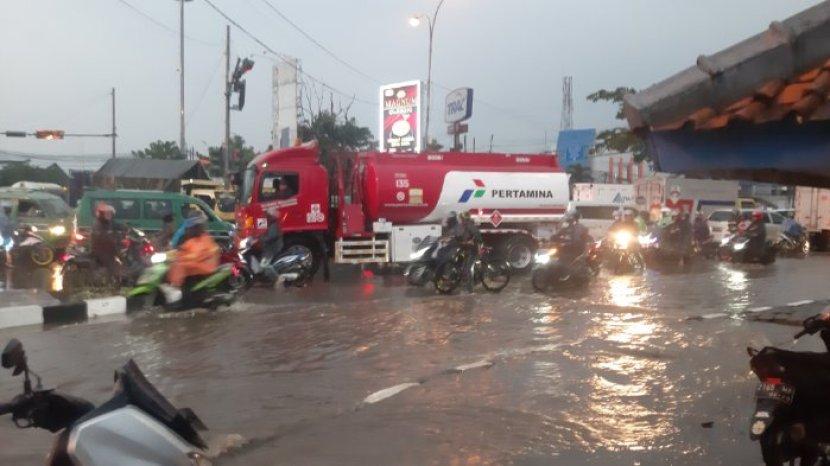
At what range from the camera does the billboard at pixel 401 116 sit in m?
32.9

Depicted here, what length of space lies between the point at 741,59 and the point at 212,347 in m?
6.98

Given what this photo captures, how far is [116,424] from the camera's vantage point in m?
2.95

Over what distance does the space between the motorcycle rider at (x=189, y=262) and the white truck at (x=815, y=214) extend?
24279 millimetres

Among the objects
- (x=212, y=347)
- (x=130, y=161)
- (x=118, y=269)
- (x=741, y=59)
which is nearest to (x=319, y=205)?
(x=118, y=269)

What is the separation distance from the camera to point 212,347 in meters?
9.26

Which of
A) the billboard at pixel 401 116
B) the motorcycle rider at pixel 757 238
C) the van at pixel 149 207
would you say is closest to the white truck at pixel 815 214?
the motorcycle rider at pixel 757 238

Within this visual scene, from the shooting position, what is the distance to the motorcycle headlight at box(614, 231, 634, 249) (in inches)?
737

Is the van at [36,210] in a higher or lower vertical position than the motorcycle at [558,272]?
higher

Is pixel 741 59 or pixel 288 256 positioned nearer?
pixel 741 59

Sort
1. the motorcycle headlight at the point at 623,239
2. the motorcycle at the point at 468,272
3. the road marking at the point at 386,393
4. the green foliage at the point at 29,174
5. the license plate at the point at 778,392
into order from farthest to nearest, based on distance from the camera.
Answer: the green foliage at the point at 29,174 → the motorcycle headlight at the point at 623,239 → the motorcycle at the point at 468,272 → the road marking at the point at 386,393 → the license plate at the point at 778,392

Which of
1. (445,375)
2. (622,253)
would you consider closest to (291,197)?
(622,253)

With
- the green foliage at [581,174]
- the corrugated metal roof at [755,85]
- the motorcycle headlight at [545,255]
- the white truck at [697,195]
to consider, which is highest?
the green foliage at [581,174]

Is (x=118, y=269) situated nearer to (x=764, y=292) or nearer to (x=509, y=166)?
(x=509, y=166)

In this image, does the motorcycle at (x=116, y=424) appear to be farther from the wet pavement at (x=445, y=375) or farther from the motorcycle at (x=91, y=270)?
the motorcycle at (x=91, y=270)
